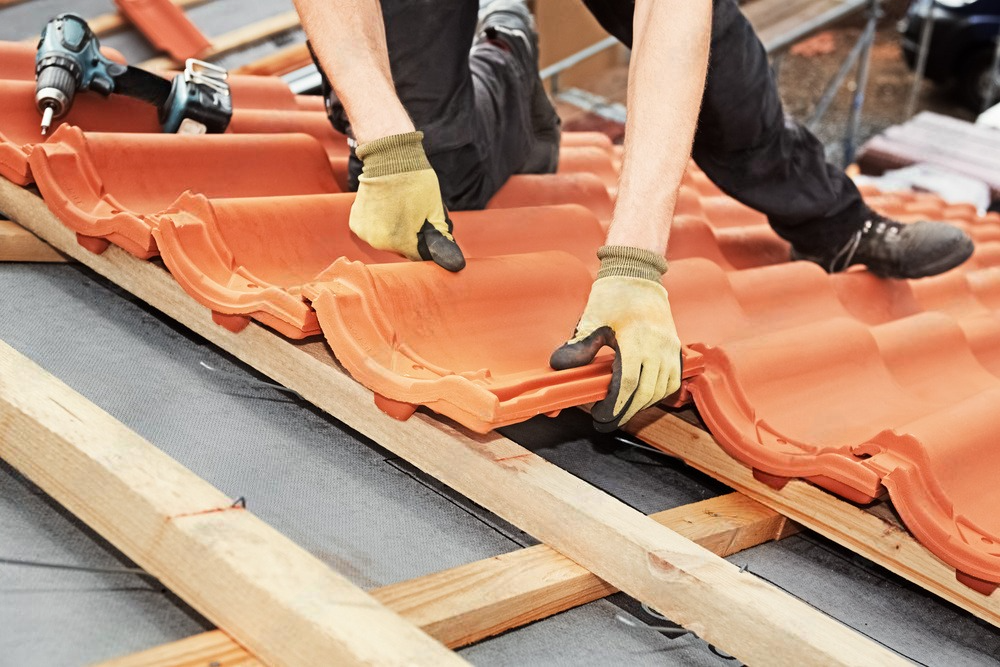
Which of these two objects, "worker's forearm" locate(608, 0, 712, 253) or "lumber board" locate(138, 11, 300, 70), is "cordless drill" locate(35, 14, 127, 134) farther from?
"lumber board" locate(138, 11, 300, 70)

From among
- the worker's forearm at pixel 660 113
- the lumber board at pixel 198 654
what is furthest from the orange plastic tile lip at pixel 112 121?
the lumber board at pixel 198 654

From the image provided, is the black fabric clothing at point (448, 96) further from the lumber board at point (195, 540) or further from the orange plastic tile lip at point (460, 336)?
the lumber board at point (195, 540)

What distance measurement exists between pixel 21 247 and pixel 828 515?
5.48 ft

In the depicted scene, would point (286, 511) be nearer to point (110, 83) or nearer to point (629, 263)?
point (629, 263)

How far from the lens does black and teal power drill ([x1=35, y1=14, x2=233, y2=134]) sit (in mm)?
2221

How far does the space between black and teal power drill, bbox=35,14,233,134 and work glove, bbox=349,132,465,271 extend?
0.72 meters

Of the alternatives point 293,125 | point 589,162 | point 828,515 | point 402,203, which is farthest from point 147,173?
point 589,162

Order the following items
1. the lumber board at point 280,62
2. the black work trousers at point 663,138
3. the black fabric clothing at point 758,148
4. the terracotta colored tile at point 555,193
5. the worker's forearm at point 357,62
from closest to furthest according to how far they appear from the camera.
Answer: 1. the worker's forearm at point 357,62
2. the black work trousers at point 663,138
3. the black fabric clothing at point 758,148
4. the terracotta colored tile at point 555,193
5. the lumber board at point 280,62

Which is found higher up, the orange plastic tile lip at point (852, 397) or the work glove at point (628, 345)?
the work glove at point (628, 345)

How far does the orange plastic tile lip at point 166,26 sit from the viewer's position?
422 cm

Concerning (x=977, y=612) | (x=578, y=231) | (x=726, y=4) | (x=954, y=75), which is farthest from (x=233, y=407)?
(x=954, y=75)

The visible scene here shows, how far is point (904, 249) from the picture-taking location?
9.43 ft

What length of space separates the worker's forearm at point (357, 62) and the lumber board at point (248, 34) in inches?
98.6

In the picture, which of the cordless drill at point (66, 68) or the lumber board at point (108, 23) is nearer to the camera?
the cordless drill at point (66, 68)
